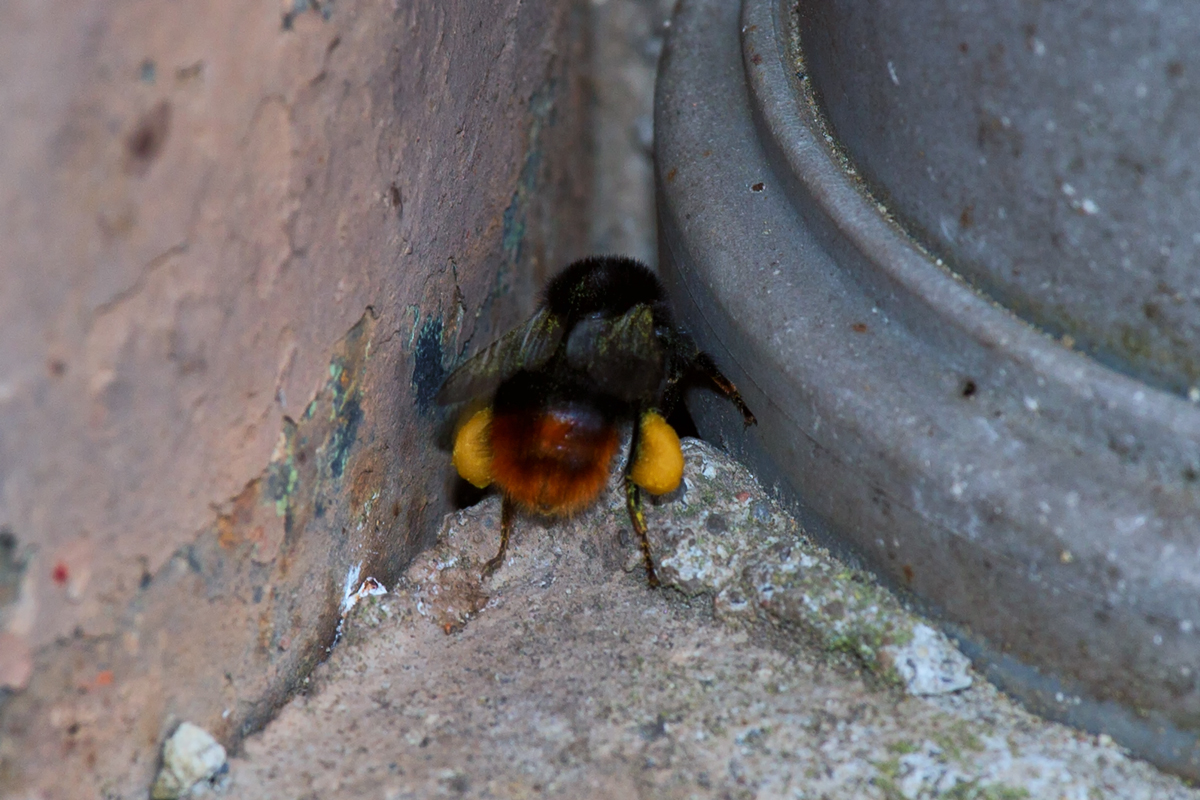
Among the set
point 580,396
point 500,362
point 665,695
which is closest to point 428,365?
point 500,362

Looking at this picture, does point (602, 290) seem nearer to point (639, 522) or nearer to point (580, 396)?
point (580, 396)

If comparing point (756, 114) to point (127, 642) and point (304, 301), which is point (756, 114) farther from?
point (127, 642)

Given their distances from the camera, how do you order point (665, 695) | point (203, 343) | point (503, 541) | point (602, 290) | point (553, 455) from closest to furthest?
point (203, 343) < point (665, 695) < point (553, 455) < point (503, 541) < point (602, 290)

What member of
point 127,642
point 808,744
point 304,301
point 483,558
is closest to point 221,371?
point 304,301

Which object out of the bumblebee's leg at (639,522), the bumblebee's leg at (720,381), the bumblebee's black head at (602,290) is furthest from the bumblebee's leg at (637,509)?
the bumblebee's black head at (602,290)

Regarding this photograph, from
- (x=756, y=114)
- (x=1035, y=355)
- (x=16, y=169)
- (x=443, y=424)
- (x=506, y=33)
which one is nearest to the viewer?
(x=16, y=169)

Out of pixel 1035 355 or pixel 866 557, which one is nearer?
pixel 1035 355

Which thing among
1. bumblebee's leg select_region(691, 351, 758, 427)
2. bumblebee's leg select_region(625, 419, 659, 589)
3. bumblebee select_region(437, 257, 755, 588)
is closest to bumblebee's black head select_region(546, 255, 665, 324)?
bumblebee select_region(437, 257, 755, 588)

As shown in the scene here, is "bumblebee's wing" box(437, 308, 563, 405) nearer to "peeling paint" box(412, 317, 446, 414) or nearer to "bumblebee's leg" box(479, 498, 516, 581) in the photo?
"peeling paint" box(412, 317, 446, 414)
